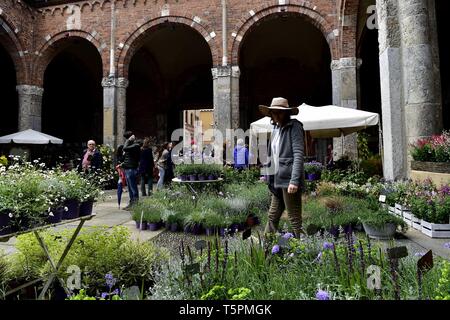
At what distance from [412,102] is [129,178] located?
579 centimetres

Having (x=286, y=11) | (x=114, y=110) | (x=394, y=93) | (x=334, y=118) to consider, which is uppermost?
(x=286, y=11)

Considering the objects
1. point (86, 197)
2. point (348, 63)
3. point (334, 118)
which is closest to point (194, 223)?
point (86, 197)

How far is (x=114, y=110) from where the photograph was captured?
1227cm

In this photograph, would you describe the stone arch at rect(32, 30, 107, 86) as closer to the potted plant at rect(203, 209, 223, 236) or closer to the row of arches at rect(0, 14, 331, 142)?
the row of arches at rect(0, 14, 331, 142)

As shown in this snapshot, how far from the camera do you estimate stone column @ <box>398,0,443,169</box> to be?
5809mm

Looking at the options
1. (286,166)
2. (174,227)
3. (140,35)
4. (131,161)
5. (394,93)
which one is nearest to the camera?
(286,166)

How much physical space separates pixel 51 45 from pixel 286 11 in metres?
9.02

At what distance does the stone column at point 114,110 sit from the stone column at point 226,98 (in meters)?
3.74

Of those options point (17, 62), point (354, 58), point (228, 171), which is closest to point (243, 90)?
point (354, 58)

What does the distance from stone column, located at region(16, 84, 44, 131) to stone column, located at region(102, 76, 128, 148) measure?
2.89 m

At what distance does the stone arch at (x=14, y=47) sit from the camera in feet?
38.0

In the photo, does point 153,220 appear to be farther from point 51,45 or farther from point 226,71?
point 51,45

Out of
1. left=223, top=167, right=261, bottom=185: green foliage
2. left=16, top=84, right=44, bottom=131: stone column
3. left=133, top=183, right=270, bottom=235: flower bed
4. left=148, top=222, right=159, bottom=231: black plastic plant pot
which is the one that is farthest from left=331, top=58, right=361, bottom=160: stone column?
left=16, top=84, right=44, bottom=131: stone column
